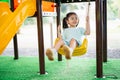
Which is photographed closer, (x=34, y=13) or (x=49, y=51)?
(x=49, y=51)

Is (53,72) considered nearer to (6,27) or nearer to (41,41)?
(41,41)

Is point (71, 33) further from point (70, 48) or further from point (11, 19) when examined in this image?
point (11, 19)

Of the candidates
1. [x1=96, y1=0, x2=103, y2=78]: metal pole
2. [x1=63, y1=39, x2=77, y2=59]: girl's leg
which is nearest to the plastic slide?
[x1=63, y1=39, x2=77, y2=59]: girl's leg

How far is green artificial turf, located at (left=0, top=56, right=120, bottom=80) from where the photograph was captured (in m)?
3.66

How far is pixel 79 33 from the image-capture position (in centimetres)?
371

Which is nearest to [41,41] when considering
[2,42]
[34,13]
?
[34,13]

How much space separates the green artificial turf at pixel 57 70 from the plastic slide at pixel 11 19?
759 millimetres

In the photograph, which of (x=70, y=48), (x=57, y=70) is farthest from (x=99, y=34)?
(x=57, y=70)

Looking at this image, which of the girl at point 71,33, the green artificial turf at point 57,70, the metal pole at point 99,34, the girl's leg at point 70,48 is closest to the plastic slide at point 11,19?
the girl at point 71,33

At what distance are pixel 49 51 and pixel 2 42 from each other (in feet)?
2.32

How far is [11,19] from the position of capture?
352cm

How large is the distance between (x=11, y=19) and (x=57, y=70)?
4.34 feet

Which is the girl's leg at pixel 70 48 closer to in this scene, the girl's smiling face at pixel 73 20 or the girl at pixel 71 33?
the girl at pixel 71 33

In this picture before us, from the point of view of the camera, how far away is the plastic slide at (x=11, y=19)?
332cm
